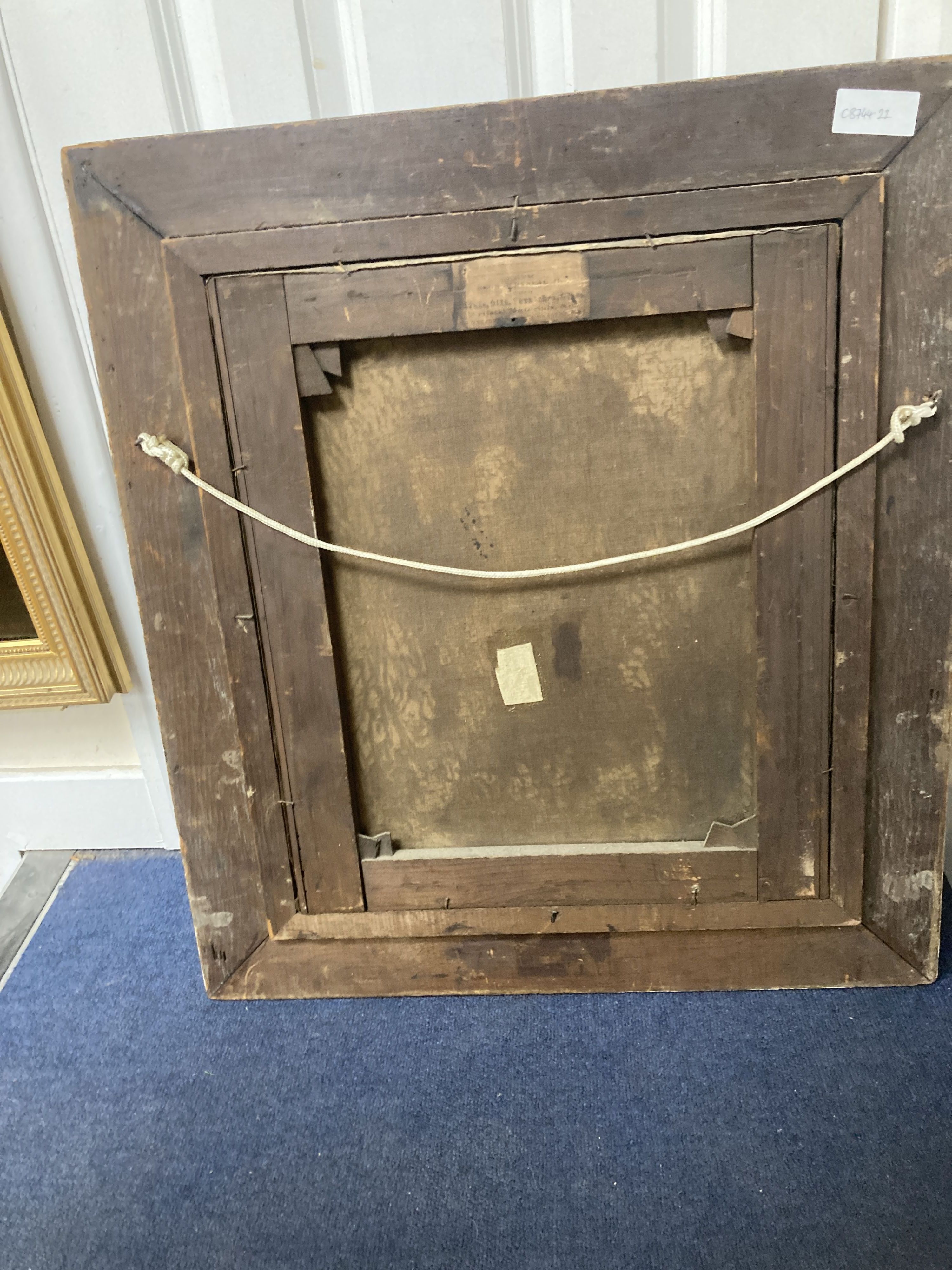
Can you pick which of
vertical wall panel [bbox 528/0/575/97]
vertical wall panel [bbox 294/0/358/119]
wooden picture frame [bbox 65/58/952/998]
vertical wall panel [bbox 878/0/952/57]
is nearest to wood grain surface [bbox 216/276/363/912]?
wooden picture frame [bbox 65/58/952/998]

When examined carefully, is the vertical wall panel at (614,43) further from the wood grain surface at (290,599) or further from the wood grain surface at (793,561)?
the wood grain surface at (290,599)

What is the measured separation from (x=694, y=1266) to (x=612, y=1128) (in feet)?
0.49

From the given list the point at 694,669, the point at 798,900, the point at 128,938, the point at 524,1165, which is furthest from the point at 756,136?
the point at 128,938

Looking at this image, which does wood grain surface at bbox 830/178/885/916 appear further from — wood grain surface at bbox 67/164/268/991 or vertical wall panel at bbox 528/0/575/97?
wood grain surface at bbox 67/164/268/991

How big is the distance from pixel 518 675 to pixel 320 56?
739 millimetres

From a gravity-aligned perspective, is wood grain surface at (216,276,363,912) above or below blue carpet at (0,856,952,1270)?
above

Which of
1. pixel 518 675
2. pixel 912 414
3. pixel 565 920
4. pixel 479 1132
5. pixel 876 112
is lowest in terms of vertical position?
pixel 479 1132

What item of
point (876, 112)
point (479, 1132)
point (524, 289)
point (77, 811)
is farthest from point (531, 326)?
point (77, 811)

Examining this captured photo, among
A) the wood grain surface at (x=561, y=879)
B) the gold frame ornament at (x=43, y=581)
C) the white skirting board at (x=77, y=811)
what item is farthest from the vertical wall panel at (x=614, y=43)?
the white skirting board at (x=77, y=811)

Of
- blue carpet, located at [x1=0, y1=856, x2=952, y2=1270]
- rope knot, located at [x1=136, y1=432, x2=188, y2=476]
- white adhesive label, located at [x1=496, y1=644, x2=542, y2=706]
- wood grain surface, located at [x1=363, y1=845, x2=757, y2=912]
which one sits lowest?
blue carpet, located at [x1=0, y1=856, x2=952, y2=1270]

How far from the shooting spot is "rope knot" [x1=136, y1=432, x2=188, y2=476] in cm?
92

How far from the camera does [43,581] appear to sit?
119 cm

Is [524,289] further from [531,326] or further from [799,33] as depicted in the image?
[799,33]

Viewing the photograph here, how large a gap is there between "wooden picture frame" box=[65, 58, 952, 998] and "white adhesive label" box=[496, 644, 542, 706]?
0.19 meters
